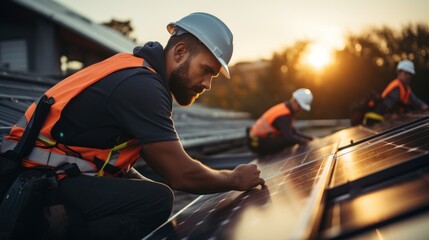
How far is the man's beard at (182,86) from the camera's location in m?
2.39

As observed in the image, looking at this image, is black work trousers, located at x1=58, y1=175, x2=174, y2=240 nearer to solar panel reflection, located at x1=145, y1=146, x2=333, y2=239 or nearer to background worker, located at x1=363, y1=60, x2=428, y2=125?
solar panel reflection, located at x1=145, y1=146, x2=333, y2=239

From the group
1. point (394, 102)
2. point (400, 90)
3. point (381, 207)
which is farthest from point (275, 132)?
point (381, 207)

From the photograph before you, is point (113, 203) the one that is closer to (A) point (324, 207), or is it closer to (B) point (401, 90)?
(A) point (324, 207)

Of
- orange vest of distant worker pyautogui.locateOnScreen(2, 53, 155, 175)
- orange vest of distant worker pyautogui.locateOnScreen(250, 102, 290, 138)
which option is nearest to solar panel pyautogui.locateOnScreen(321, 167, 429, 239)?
orange vest of distant worker pyautogui.locateOnScreen(2, 53, 155, 175)

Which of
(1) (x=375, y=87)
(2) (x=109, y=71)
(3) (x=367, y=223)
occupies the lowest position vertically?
(1) (x=375, y=87)

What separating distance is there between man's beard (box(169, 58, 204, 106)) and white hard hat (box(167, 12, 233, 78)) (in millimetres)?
171

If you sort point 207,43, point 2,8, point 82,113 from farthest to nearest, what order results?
point 2,8 < point 207,43 < point 82,113

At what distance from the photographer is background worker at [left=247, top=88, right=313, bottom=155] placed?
28.0 ft

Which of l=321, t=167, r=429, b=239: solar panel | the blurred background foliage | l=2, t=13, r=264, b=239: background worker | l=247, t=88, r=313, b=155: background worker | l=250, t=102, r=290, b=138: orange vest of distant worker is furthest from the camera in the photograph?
the blurred background foliage

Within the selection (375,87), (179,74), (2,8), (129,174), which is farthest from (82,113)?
(375,87)

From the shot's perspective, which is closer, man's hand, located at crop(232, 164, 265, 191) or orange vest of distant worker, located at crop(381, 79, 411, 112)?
man's hand, located at crop(232, 164, 265, 191)

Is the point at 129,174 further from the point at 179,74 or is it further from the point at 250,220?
the point at 250,220

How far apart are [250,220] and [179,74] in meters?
1.11

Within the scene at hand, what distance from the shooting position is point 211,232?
166 centimetres
